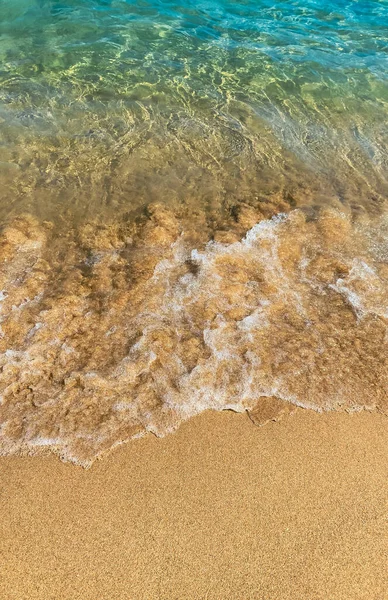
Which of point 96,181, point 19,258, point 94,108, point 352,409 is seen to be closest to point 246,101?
Answer: point 94,108

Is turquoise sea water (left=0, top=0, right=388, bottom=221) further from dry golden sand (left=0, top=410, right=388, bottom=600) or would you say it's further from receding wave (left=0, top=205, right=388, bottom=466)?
dry golden sand (left=0, top=410, right=388, bottom=600)

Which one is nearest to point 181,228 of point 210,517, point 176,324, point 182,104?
point 176,324

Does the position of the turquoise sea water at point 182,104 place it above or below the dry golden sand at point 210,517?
above

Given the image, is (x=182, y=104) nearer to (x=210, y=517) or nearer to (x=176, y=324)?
(x=176, y=324)

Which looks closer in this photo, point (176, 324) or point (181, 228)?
point (176, 324)

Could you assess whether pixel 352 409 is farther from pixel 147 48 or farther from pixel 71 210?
pixel 147 48

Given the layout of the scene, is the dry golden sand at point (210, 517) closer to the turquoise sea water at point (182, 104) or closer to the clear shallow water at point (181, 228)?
the clear shallow water at point (181, 228)

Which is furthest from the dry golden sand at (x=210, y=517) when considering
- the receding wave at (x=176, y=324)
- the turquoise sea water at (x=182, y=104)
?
the turquoise sea water at (x=182, y=104)
